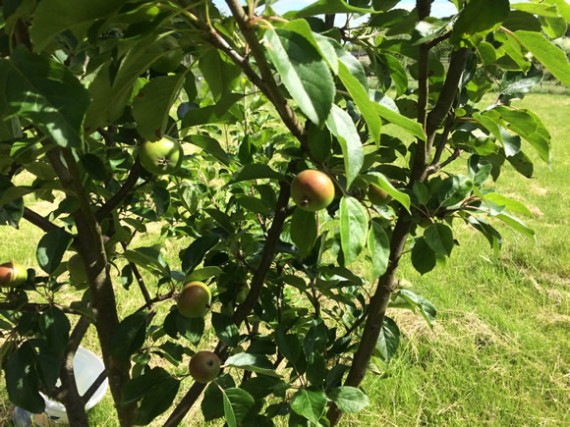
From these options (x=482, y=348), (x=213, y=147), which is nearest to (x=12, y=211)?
(x=213, y=147)

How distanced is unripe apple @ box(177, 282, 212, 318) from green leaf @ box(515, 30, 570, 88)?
580 mm

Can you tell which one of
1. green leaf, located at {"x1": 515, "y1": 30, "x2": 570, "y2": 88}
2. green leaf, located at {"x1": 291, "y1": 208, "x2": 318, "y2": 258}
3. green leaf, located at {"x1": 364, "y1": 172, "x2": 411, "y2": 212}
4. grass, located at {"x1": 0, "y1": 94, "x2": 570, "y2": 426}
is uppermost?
green leaf, located at {"x1": 515, "y1": 30, "x2": 570, "y2": 88}

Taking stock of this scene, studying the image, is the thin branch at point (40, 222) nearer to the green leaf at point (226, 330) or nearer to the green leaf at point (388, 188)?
the green leaf at point (226, 330)

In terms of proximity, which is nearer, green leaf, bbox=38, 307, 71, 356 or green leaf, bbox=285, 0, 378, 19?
Answer: green leaf, bbox=285, 0, 378, 19

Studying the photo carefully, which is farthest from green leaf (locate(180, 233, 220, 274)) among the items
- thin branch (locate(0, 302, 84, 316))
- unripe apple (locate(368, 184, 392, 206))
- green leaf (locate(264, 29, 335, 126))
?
green leaf (locate(264, 29, 335, 126))

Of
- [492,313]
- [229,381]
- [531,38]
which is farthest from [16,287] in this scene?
[492,313]

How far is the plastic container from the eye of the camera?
5.74 feet

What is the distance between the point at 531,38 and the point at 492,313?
2062 mm

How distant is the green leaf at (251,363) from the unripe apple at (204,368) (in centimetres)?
5

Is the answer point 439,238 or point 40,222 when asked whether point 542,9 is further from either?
point 40,222

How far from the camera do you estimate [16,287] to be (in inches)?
35.5

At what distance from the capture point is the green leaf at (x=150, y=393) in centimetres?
83

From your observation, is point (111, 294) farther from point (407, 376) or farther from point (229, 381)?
point (407, 376)

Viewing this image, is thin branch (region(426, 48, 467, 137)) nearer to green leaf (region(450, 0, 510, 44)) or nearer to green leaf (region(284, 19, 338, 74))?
green leaf (region(450, 0, 510, 44))
